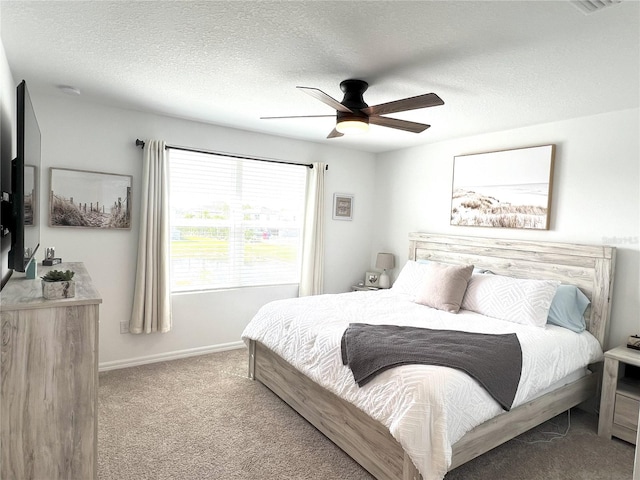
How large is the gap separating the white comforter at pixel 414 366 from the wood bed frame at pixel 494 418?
0.14 m

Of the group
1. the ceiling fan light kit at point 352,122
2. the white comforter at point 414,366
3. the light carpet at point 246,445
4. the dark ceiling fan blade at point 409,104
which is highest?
the dark ceiling fan blade at point 409,104

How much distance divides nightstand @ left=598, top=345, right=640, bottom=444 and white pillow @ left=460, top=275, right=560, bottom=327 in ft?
1.66

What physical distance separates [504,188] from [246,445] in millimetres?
3256

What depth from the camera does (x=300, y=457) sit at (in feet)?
7.86

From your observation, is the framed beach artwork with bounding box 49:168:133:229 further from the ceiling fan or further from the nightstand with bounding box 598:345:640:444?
the nightstand with bounding box 598:345:640:444

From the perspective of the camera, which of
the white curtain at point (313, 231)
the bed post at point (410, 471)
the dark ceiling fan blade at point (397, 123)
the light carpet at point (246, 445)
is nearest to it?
the bed post at point (410, 471)

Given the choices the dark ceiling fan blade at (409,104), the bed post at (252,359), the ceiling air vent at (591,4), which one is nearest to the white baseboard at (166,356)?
the bed post at (252,359)

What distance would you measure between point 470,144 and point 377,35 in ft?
8.37

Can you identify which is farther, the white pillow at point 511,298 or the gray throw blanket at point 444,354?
the white pillow at point 511,298

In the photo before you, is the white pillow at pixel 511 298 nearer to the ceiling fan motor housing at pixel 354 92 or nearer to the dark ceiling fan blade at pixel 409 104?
the dark ceiling fan blade at pixel 409 104

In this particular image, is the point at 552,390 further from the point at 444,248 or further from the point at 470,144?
the point at 470,144

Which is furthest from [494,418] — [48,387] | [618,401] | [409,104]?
[48,387]

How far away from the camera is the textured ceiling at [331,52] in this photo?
1.80 meters

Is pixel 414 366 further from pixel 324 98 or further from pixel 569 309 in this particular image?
pixel 569 309
